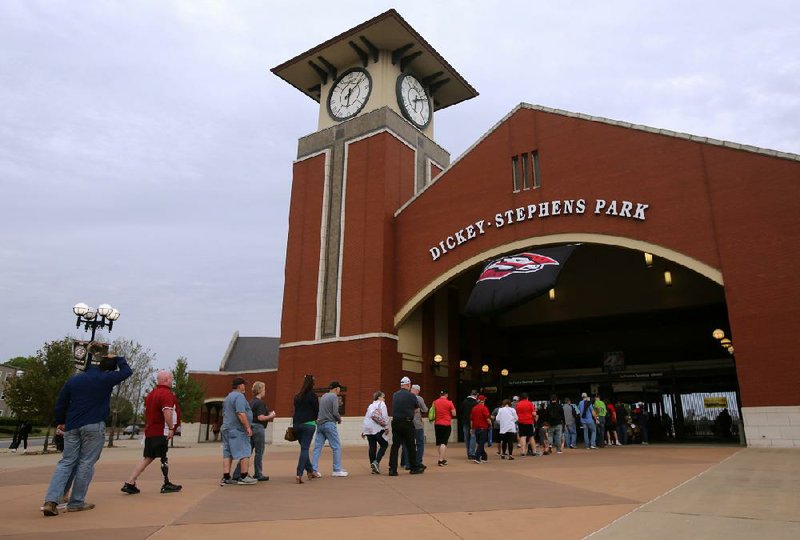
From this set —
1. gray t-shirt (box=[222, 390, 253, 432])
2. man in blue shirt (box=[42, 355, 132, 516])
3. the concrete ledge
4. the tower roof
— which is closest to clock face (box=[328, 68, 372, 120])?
the tower roof

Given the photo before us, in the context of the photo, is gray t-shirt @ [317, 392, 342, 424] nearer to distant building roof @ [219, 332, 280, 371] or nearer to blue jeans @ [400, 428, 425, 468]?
blue jeans @ [400, 428, 425, 468]

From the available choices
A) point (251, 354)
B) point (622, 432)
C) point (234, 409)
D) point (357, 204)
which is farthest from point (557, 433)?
point (251, 354)

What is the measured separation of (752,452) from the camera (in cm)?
1372

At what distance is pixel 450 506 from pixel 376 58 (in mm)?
23994

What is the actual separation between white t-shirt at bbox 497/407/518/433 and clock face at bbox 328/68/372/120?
17197 mm

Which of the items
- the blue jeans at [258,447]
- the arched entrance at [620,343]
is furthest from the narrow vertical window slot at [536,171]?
the blue jeans at [258,447]

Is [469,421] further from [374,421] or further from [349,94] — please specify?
[349,94]

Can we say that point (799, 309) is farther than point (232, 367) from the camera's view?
No

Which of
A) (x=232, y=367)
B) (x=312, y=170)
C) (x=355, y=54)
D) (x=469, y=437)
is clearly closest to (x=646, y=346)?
(x=469, y=437)

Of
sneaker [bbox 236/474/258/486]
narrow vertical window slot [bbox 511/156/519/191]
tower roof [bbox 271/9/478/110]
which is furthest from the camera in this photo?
tower roof [bbox 271/9/478/110]

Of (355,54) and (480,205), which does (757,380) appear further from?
(355,54)

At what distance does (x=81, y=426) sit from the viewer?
6746mm

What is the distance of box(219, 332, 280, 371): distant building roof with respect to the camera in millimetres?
39188

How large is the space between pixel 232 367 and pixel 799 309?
32.5 meters
